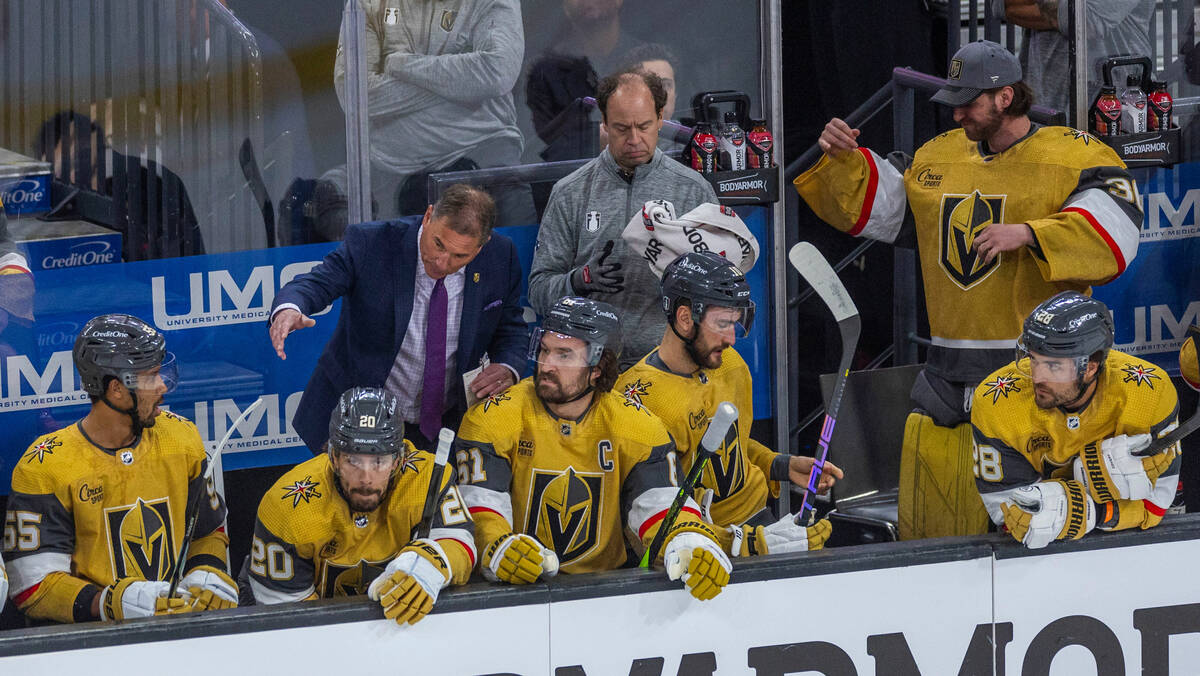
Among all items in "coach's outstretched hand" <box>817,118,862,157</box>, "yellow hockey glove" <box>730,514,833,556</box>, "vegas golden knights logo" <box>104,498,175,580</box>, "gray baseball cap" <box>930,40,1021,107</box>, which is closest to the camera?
"yellow hockey glove" <box>730,514,833,556</box>

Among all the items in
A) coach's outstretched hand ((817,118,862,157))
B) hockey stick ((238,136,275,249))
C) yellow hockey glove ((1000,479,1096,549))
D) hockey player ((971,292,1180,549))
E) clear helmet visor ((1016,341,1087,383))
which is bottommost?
yellow hockey glove ((1000,479,1096,549))

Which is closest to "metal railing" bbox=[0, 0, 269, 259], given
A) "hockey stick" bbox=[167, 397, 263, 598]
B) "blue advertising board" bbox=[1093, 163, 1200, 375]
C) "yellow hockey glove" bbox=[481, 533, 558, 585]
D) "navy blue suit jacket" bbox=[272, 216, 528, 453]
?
"navy blue suit jacket" bbox=[272, 216, 528, 453]

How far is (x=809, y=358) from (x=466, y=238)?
229 centimetres

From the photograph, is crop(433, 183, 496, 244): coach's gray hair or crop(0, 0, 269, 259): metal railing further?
crop(0, 0, 269, 259): metal railing

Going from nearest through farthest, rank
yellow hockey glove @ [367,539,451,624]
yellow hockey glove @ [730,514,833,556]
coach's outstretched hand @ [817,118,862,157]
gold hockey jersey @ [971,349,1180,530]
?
yellow hockey glove @ [367,539,451,624]
yellow hockey glove @ [730,514,833,556]
gold hockey jersey @ [971,349,1180,530]
coach's outstretched hand @ [817,118,862,157]

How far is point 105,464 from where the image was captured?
148 inches

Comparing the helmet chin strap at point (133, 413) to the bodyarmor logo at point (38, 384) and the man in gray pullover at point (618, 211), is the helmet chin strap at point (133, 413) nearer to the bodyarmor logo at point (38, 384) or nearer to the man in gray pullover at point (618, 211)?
the bodyarmor logo at point (38, 384)

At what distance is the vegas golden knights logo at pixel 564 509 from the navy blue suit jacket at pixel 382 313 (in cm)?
59

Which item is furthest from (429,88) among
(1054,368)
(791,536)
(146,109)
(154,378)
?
(1054,368)

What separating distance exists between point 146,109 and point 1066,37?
10.3 ft

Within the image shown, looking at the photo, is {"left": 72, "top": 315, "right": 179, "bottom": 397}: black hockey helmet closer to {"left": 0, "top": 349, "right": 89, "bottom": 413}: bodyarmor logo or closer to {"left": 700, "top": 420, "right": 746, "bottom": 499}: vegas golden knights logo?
{"left": 0, "top": 349, "right": 89, "bottom": 413}: bodyarmor logo

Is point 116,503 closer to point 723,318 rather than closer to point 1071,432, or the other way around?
point 723,318

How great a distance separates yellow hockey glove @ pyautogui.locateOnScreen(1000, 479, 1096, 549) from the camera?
3572 millimetres

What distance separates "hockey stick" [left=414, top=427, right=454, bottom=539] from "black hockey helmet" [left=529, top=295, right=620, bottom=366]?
0.49 metres
